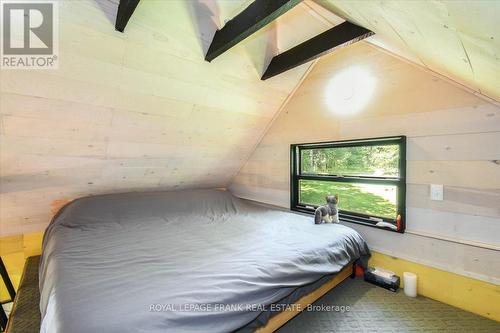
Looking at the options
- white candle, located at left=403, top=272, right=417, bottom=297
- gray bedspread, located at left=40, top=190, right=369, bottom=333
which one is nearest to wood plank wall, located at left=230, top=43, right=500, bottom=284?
white candle, located at left=403, top=272, right=417, bottom=297

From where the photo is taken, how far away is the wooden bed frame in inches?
50.1

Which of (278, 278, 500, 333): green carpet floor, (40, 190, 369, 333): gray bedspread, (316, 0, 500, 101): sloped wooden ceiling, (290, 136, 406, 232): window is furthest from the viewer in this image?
(290, 136, 406, 232): window

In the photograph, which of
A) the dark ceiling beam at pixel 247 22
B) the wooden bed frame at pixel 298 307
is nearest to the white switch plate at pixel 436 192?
the wooden bed frame at pixel 298 307

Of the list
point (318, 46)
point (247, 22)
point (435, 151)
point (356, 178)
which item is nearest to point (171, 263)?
point (247, 22)

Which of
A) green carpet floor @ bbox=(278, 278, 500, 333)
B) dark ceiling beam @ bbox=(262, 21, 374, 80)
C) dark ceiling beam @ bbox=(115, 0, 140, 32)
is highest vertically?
dark ceiling beam @ bbox=(262, 21, 374, 80)

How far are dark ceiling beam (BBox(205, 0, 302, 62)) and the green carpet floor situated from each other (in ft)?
6.13

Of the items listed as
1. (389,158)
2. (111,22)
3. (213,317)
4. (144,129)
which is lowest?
(213,317)

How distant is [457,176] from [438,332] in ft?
3.41

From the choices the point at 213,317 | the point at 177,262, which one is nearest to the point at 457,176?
the point at 213,317

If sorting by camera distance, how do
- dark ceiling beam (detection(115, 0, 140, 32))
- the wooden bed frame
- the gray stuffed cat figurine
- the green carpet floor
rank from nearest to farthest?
1. dark ceiling beam (detection(115, 0, 140, 32))
2. the wooden bed frame
3. the green carpet floor
4. the gray stuffed cat figurine

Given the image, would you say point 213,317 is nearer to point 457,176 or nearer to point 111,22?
point 111,22

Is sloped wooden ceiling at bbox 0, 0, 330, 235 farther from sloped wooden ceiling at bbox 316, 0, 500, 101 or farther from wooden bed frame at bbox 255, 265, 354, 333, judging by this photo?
wooden bed frame at bbox 255, 265, 354, 333

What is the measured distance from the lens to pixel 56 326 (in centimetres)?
85

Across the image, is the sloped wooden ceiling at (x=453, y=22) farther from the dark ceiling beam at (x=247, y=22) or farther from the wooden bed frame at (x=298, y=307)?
the wooden bed frame at (x=298, y=307)
